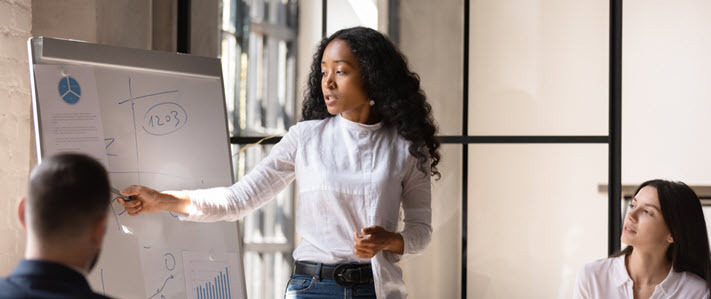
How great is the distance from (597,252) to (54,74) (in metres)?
2.09

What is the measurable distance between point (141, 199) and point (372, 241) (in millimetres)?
659

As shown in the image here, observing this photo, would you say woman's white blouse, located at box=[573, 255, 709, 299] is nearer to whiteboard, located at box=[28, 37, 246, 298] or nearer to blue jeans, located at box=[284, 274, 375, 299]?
blue jeans, located at box=[284, 274, 375, 299]

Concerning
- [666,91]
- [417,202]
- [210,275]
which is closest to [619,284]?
[417,202]

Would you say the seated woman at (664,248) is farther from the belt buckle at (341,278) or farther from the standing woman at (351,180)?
the belt buckle at (341,278)

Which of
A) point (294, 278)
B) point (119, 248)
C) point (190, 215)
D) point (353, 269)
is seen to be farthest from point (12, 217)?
point (353, 269)

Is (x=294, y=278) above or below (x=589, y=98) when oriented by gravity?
below

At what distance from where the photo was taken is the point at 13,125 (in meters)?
2.54

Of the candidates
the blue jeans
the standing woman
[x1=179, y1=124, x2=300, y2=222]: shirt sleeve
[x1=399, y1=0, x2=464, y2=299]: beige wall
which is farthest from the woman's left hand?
[x1=399, y1=0, x2=464, y2=299]: beige wall

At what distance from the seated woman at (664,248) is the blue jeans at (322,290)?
800 mm

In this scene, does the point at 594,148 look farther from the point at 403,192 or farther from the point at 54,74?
the point at 54,74

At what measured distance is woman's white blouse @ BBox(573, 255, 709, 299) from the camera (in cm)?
200

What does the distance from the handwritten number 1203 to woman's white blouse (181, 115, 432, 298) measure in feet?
1.08

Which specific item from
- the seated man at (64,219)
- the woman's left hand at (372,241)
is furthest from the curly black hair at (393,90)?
the seated man at (64,219)

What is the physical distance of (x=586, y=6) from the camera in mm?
2643
